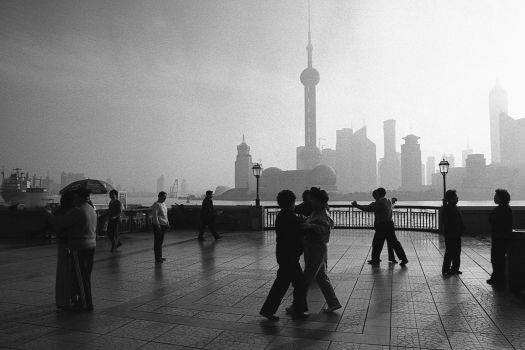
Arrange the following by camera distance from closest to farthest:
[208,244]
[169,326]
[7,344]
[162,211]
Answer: [7,344] < [169,326] < [162,211] < [208,244]

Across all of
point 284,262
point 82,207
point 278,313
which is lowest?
point 278,313

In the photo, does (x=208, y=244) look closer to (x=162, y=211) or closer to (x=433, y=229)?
(x=162, y=211)

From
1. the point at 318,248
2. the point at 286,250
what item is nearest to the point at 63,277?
the point at 286,250

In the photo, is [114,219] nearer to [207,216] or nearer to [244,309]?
[207,216]

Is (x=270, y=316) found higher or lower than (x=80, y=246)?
lower

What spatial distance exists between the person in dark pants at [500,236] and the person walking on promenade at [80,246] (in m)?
7.47

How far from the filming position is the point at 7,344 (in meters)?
4.62

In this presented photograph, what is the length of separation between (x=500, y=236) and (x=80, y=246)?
7.77m

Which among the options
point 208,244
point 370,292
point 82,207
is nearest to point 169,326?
point 82,207

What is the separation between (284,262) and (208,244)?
9173 millimetres

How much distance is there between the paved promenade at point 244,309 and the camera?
4.74 m

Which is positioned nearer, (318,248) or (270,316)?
(270,316)

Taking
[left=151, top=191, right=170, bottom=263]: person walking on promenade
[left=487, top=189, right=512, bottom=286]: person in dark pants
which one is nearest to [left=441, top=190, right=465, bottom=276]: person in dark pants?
[left=487, top=189, right=512, bottom=286]: person in dark pants

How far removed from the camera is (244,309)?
241 inches
